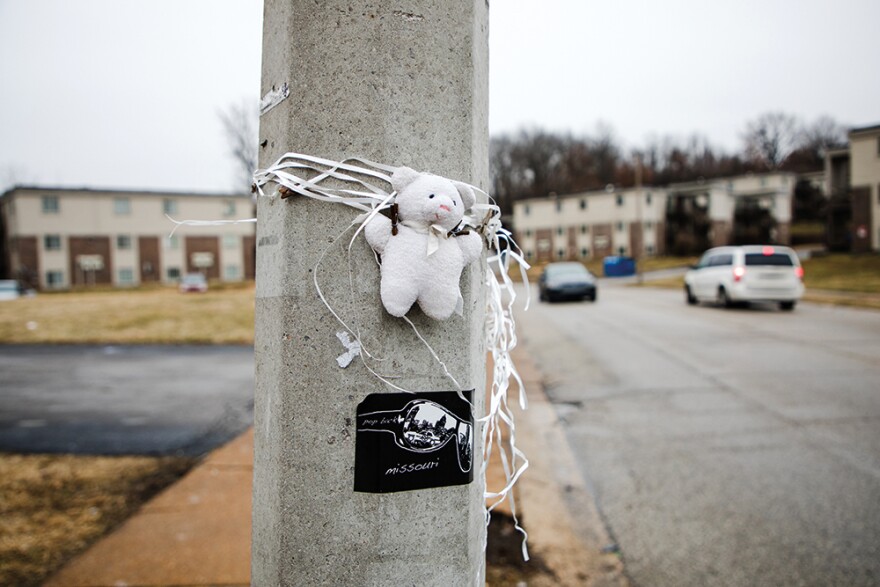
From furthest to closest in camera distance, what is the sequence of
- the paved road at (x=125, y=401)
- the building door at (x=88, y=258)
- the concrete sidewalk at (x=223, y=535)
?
the building door at (x=88, y=258), the paved road at (x=125, y=401), the concrete sidewalk at (x=223, y=535)

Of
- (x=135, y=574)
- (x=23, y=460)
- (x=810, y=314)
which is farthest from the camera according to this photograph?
(x=810, y=314)

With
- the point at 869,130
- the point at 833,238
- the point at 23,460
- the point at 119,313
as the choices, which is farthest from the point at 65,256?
the point at 833,238

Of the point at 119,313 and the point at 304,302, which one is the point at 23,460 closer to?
the point at 304,302

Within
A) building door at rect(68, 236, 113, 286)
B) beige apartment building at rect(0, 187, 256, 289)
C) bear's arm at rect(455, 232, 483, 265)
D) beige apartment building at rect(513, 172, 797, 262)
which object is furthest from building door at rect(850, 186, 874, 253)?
building door at rect(68, 236, 113, 286)

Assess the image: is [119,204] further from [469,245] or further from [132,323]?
[469,245]

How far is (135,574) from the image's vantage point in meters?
3.12

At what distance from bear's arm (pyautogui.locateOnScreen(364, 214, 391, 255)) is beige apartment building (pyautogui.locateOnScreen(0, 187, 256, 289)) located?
49.0m

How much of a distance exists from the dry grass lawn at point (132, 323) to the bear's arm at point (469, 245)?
13.2 meters

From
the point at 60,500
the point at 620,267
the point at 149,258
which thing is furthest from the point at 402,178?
the point at 149,258

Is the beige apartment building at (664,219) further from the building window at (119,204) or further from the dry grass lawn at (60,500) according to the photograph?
the dry grass lawn at (60,500)

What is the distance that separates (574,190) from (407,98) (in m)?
85.9

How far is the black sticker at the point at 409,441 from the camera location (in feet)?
3.67

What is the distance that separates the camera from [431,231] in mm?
1130

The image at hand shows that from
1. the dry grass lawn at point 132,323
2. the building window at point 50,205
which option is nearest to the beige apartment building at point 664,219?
the dry grass lawn at point 132,323
